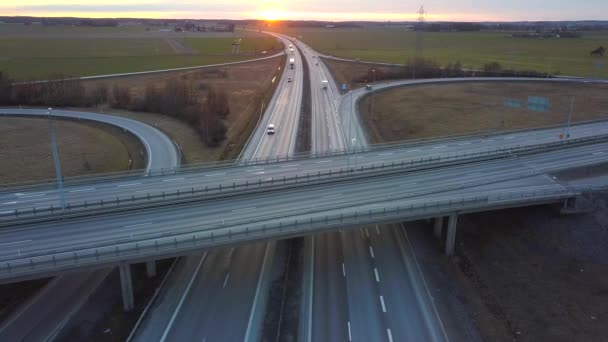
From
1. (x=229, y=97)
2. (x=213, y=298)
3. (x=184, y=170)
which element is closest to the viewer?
(x=213, y=298)

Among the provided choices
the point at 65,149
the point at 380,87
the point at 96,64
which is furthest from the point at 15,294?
the point at 96,64

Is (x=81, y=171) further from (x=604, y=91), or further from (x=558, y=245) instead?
(x=604, y=91)

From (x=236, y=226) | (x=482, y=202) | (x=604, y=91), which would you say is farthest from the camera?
(x=604, y=91)

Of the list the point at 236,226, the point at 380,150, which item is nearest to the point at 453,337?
the point at 236,226

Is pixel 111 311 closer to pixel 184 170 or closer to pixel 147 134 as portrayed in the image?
pixel 184 170

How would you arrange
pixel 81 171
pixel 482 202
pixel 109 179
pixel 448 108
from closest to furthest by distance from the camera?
1. pixel 482 202
2. pixel 109 179
3. pixel 81 171
4. pixel 448 108

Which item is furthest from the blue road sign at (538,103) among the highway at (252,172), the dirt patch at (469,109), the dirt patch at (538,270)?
the dirt patch at (538,270)

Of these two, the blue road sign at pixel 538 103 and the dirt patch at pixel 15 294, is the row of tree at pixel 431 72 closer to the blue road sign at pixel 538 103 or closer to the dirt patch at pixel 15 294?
the blue road sign at pixel 538 103
